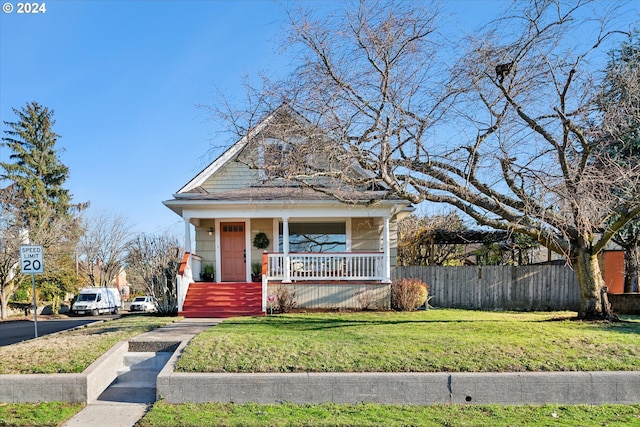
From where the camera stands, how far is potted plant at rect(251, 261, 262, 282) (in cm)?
1431

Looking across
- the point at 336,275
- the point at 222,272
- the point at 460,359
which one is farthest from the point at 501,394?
the point at 222,272

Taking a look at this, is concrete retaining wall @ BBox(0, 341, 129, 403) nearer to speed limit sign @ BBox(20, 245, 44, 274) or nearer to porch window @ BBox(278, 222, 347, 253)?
speed limit sign @ BBox(20, 245, 44, 274)

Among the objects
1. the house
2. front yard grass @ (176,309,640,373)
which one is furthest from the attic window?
front yard grass @ (176,309,640,373)

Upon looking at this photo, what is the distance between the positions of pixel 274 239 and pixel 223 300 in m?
3.09

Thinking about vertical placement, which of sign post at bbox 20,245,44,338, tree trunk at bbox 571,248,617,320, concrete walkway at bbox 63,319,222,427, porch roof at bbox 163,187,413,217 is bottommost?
concrete walkway at bbox 63,319,222,427

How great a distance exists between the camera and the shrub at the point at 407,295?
12227mm

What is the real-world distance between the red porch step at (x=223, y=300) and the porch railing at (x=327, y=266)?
84 centimetres

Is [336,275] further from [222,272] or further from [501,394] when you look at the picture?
[501,394]

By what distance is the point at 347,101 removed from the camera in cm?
843

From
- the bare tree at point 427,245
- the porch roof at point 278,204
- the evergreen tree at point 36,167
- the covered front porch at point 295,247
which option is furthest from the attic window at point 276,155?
the evergreen tree at point 36,167

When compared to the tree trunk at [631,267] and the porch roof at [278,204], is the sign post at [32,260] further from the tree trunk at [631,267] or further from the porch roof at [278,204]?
the tree trunk at [631,267]

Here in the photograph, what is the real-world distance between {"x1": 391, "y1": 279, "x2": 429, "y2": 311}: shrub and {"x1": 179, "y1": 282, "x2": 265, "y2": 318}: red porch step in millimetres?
3935

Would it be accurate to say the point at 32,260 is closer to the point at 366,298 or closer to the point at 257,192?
the point at 257,192

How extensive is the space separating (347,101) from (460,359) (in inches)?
204
